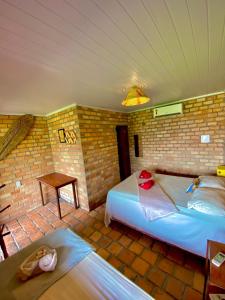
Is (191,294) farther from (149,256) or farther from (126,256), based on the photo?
(126,256)

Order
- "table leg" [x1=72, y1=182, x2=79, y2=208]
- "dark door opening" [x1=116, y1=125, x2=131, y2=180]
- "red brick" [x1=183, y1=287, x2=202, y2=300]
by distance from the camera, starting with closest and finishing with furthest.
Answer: "red brick" [x1=183, y1=287, x2=202, y2=300] → "table leg" [x1=72, y1=182, x2=79, y2=208] → "dark door opening" [x1=116, y1=125, x2=131, y2=180]

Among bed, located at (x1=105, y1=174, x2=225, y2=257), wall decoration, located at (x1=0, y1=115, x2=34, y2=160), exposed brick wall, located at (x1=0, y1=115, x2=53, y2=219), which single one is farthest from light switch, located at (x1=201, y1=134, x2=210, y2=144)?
wall decoration, located at (x1=0, y1=115, x2=34, y2=160)

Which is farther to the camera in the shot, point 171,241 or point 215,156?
point 215,156

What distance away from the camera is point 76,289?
36.4 inches

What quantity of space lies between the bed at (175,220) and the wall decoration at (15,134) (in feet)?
7.26

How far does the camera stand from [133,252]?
1783 millimetres

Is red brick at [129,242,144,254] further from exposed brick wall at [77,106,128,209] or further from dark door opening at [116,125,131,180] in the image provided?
dark door opening at [116,125,131,180]

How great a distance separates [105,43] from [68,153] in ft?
7.56

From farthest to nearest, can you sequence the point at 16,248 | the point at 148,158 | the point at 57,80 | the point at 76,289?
the point at 148,158, the point at 16,248, the point at 57,80, the point at 76,289

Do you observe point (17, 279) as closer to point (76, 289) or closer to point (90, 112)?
point (76, 289)

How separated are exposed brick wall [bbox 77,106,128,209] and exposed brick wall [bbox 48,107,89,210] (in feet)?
0.33

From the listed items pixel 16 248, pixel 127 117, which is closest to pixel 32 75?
pixel 16 248

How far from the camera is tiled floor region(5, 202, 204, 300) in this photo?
4.50 feet

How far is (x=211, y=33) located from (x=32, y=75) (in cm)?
163
